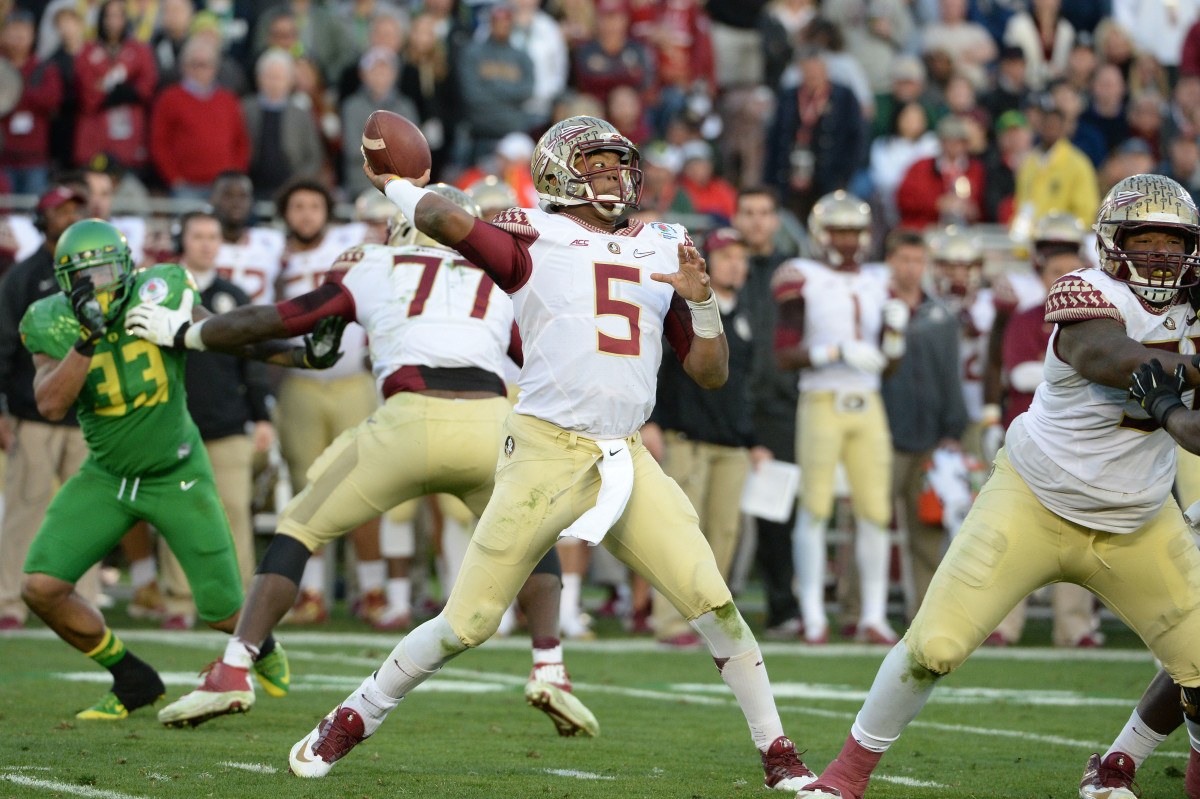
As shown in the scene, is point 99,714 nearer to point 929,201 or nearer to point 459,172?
point 459,172

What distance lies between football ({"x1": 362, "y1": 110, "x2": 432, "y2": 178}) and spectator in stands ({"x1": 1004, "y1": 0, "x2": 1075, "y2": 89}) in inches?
441

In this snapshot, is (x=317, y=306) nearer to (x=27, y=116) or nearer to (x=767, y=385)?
(x=767, y=385)

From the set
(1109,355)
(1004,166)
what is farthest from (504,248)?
(1004,166)

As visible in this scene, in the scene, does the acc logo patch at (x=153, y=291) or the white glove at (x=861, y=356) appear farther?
the white glove at (x=861, y=356)

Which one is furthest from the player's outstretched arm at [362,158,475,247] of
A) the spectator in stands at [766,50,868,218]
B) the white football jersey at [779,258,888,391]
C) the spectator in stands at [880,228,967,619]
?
the spectator in stands at [766,50,868,218]

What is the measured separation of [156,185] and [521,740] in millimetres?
7411

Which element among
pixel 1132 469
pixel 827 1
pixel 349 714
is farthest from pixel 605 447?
pixel 827 1

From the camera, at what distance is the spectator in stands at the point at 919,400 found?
9.34 m

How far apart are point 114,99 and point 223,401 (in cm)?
375

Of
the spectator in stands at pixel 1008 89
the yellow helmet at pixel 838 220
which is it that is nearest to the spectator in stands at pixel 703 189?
the spectator in stands at pixel 1008 89

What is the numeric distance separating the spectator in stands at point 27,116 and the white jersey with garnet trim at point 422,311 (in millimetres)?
6232

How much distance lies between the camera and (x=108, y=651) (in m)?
5.66

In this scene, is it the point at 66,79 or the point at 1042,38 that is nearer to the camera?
the point at 66,79

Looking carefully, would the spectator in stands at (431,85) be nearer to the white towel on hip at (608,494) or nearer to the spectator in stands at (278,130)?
the spectator in stands at (278,130)
